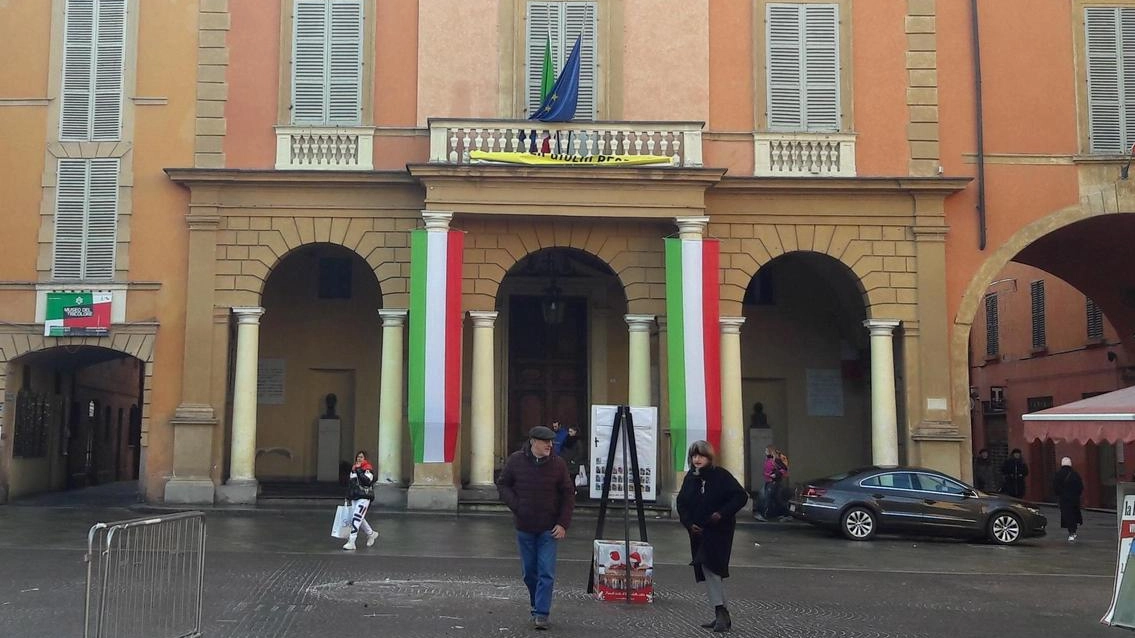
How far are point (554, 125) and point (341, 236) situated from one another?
4.81m

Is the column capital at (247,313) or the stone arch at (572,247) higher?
the stone arch at (572,247)

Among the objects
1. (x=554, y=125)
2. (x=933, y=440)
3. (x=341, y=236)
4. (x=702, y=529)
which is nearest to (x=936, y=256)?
(x=933, y=440)

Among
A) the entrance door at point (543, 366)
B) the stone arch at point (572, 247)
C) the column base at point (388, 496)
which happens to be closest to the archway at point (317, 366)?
the entrance door at point (543, 366)

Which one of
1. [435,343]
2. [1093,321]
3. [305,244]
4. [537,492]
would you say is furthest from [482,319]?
[1093,321]

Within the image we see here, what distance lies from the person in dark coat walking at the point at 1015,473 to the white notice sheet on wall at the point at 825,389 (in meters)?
7.59

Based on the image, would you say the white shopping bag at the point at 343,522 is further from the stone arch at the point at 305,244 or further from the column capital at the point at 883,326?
the column capital at the point at 883,326

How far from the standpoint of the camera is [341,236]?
2325 centimetres

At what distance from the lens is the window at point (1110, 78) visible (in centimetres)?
2395

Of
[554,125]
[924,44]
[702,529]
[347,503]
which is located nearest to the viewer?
[702,529]

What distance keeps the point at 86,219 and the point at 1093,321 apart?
82.4 feet

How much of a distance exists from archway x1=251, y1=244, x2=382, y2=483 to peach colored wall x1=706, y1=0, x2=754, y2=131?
868 cm

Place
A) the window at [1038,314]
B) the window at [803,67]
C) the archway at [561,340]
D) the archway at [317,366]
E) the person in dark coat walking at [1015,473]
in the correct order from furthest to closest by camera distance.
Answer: the window at [1038,314] → the person in dark coat walking at [1015,473] → the archway at [561,340] → the archway at [317,366] → the window at [803,67]

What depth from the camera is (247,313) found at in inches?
907

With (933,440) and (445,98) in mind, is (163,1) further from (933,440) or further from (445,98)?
(933,440)
